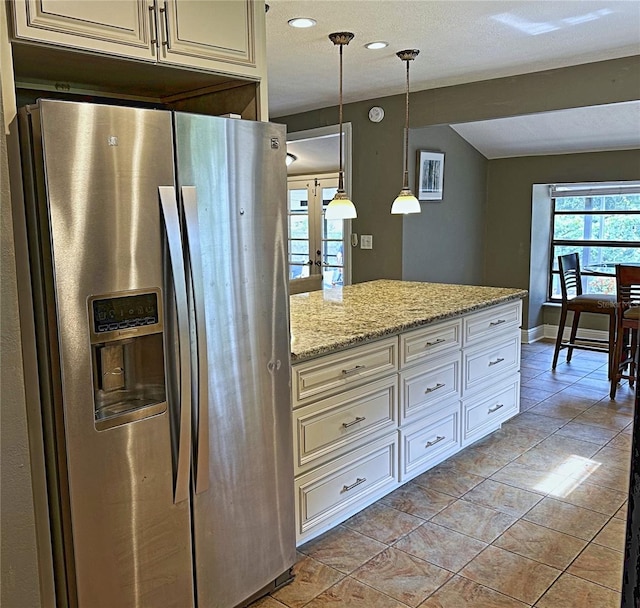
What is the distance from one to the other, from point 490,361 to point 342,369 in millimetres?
1350

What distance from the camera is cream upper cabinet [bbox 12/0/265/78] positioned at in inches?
60.4

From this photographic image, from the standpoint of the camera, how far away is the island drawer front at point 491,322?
3.29 metres

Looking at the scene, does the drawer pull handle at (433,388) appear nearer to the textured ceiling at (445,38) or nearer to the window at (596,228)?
the textured ceiling at (445,38)

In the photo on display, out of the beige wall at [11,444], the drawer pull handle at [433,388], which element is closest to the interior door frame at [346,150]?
the drawer pull handle at [433,388]

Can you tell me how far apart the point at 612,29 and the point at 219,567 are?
315 centimetres

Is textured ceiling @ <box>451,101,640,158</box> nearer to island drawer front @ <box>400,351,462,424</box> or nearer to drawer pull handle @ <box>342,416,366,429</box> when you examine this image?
island drawer front @ <box>400,351,462,424</box>

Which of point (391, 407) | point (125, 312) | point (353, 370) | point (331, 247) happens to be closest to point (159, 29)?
point (125, 312)

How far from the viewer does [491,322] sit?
347 centimetres

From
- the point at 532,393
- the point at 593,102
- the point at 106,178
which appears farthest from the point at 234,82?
the point at 532,393

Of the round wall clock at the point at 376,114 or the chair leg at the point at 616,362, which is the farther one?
the round wall clock at the point at 376,114

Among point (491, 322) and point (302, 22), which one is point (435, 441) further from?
point (302, 22)

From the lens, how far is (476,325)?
3.34 m

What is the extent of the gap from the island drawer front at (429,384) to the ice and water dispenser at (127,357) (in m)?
1.42

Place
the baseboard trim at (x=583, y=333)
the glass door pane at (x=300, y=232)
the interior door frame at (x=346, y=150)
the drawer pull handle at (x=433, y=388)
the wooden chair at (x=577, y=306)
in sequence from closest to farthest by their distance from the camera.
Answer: the drawer pull handle at (x=433, y=388), the wooden chair at (x=577, y=306), the interior door frame at (x=346, y=150), the baseboard trim at (x=583, y=333), the glass door pane at (x=300, y=232)
